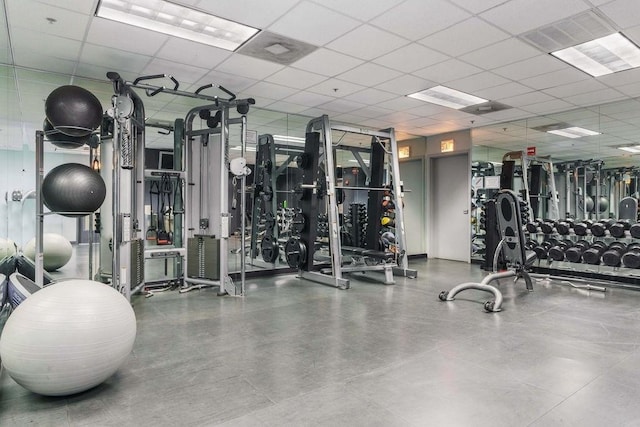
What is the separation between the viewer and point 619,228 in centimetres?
555

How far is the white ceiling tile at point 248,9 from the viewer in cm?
335

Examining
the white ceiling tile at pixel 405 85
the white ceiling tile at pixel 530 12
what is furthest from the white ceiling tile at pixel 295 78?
the white ceiling tile at pixel 530 12

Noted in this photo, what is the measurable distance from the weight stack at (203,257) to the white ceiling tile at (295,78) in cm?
241

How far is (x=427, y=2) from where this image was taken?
332 centimetres

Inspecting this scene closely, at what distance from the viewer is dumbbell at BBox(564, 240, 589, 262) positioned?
5801 millimetres

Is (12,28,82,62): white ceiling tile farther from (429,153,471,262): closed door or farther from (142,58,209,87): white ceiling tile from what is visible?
(429,153,471,262): closed door

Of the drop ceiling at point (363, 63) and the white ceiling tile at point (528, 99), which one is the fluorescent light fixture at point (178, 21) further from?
the white ceiling tile at point (528, 99)

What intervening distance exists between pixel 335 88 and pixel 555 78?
2.99m

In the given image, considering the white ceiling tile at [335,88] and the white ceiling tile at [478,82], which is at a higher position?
the white ceiling tile at [335,88]

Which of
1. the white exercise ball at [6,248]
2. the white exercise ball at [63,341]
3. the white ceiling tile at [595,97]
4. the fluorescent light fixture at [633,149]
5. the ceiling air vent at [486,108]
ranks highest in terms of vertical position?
the ceiling air vent at [486,108]

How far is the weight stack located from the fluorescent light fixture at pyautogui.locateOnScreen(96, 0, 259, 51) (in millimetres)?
2583

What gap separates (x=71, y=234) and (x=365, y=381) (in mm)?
8863

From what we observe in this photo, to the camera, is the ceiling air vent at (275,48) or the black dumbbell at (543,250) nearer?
the ceiling air vent at (275,48)

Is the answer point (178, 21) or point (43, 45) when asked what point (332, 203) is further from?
point (43, 45)
